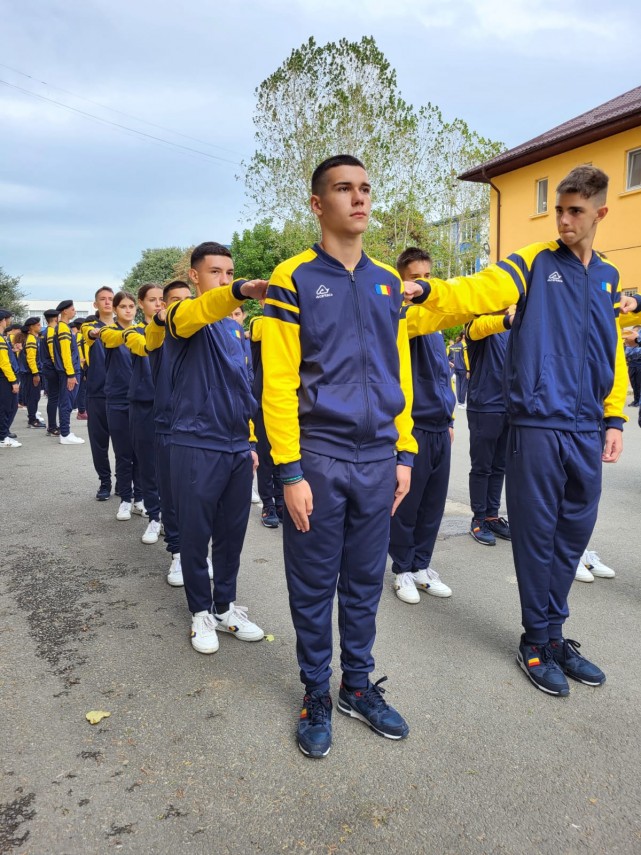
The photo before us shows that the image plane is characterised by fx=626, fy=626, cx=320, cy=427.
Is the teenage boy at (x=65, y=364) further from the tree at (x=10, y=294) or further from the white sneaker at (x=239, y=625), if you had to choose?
the tree at (x=10, y=294)

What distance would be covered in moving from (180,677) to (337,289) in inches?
83.0

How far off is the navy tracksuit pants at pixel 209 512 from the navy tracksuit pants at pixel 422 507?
1.17 meters

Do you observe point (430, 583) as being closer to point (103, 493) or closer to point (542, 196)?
point (103, 493)

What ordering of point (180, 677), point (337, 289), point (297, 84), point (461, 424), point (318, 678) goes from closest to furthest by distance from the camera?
1. point (337, 289)
2. point (318, 678)
3. point (180, 677)
4. point (461, 424)
5. point (297, 84)

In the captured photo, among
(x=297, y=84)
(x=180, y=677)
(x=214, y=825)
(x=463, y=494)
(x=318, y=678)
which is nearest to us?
(x=214, y=825)

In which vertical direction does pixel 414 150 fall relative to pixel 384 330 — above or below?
above

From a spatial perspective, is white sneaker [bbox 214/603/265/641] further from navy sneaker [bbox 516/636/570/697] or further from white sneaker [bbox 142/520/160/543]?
white sneaker [bbox 142/520/160/543]

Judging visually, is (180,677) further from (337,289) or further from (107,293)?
(107,293)

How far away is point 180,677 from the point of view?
3.21 m

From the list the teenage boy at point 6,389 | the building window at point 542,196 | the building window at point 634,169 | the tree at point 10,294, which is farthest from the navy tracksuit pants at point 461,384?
the tree at point 10,294

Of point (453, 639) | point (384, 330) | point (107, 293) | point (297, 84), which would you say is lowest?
point (453, 639)

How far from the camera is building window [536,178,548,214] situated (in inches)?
918

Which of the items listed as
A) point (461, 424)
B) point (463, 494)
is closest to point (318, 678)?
point (463, 494)

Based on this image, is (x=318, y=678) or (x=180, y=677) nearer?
(x=318, y=678)
